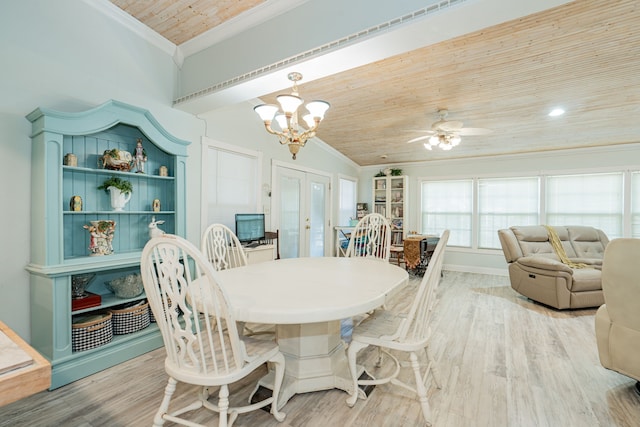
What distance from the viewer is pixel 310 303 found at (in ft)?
4.87

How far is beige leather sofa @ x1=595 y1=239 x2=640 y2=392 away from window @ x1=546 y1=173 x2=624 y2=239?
416 cm

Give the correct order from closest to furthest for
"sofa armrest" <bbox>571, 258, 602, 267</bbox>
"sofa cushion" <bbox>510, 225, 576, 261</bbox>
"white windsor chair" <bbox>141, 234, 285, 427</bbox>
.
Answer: "white windsor chair" <bbox>141, 234, 285, 427</bbox>
"sofa armrest" <bbox>571, 258, 602, 267</bbox>
"sofa cushion" <bbox>510, 225, 576, 261</bbox>

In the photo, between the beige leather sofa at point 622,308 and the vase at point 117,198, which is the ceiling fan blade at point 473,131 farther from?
the vase at point 117,198

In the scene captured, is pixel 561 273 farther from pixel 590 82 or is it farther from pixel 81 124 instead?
pixel 81 124

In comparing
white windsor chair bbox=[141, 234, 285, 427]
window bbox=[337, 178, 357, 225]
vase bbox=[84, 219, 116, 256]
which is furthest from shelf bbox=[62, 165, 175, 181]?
window bbox=[337, 178, 357, 225]

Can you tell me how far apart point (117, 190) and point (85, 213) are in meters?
0.29

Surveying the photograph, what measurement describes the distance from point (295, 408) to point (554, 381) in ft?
6.03

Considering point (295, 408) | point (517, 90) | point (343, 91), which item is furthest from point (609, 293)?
point (343, 91)

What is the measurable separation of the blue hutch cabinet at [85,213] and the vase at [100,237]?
8 cm

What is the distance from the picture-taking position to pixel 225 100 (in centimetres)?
303

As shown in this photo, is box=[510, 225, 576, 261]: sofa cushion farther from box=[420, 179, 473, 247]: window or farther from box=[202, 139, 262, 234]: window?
box=[202, 139, 262, 234]: window

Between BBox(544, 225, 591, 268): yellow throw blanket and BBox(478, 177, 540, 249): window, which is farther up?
BBox(478, 177, 540, 249): window

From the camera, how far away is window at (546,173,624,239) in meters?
5.07

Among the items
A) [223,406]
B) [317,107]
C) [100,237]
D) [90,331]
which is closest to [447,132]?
[317,107]
